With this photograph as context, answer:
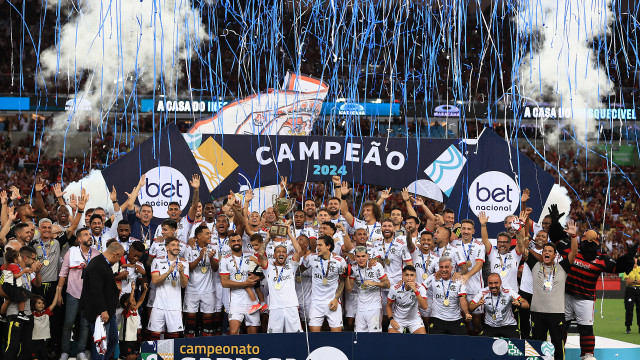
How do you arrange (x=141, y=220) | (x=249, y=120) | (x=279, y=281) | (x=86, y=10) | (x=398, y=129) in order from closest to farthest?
(x=279, y=281)
(x=141, y=220)
(x=249, y=120)
(x=86, y=10)
(x=398, y=129)

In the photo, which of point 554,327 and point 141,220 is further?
point 141,220

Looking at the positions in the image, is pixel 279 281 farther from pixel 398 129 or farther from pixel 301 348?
pixel 398 129

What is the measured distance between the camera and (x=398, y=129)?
29047 mm

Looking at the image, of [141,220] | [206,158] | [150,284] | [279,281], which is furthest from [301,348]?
[206,158]

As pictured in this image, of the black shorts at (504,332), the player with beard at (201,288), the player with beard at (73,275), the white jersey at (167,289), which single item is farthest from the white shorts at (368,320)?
the player with beard at (73,275)

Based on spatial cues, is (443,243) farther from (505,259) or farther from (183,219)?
(183,219)

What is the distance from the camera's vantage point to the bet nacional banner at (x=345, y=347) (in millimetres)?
7840

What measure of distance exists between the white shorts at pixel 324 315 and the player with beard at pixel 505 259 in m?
1.95

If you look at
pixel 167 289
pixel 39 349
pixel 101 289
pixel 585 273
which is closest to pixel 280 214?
pixel 167 289

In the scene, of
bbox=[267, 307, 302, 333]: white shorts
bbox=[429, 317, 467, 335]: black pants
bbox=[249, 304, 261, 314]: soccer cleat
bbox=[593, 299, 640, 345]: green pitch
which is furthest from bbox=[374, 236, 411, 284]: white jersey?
bbox=[593, 299, 640, 345]: green pitch

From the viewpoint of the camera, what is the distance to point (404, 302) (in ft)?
29.2

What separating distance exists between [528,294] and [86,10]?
70.6 ft

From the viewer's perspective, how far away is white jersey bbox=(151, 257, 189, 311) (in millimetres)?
8922

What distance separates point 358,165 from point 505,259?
2800 millimetres
